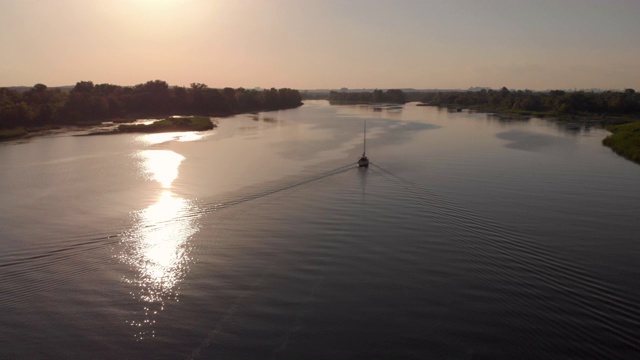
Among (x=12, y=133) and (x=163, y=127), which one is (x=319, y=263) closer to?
(x=12, y=133)

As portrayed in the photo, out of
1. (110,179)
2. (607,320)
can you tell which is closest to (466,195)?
(607,320)

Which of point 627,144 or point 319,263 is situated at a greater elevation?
point 627,144

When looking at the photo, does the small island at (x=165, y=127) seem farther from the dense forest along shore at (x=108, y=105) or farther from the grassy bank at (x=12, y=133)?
the grassy bank at (x=12, y=133)

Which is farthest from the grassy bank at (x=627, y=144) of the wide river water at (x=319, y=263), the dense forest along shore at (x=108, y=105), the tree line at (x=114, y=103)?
the tree line at (x=114, y=103)

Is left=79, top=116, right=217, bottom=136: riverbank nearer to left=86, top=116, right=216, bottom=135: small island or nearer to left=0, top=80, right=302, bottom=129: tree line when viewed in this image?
left=86, top=116, right=216, bottom=135: small island

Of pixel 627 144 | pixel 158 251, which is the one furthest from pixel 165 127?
pixel 627 144

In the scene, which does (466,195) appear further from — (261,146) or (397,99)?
(397,99)
